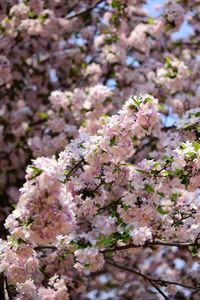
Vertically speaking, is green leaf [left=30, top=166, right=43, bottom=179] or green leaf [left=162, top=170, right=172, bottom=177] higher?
green leaf [left=30, top=166, right=43, bottom=179]

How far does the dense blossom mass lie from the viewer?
4.36 m

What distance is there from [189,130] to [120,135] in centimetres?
104

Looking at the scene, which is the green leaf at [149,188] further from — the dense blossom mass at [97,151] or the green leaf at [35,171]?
the green leaf at [35,171]

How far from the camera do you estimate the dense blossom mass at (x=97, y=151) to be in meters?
4.36

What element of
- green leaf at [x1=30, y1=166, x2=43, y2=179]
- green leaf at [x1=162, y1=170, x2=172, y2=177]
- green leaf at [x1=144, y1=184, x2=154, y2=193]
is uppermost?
green leaf at [x1=30, y1=166, x2=43, y2=179]

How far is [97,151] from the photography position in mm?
4359

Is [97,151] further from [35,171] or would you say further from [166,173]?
[35,171]

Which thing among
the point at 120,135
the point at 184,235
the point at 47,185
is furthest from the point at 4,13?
the point at 47,185

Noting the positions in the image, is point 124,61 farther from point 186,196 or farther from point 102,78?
point 186,196

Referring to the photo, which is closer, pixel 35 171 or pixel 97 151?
pixel 35 171

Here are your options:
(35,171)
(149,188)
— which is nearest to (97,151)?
(149,188)

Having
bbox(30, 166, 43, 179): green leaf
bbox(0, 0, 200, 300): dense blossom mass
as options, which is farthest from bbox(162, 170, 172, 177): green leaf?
bbox(30, 166, 43, 179): green leaf

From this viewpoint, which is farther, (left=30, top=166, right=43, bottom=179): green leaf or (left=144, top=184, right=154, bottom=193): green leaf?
(left=144, top=184, right=154, bottom=193): green leaf

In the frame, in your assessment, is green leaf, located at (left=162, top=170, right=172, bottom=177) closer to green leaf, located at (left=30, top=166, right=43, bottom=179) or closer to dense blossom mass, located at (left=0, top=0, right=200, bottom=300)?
dense blossom mass, located at (left=0, top=0, right=200, bottom=300)
